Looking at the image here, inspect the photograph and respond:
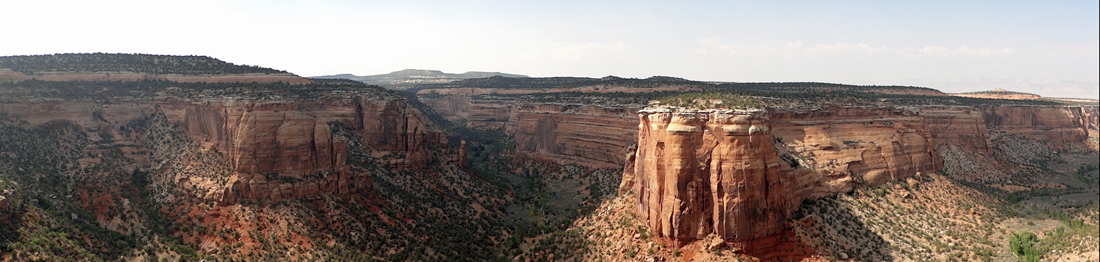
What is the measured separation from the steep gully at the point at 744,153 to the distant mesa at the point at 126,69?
113ft

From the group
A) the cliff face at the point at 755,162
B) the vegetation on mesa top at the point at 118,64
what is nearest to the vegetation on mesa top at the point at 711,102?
the cliff face at the point at 755,162

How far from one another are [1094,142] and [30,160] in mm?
124911

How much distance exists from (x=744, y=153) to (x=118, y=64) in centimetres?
6087

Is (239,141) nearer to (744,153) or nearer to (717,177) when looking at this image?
(717,177)

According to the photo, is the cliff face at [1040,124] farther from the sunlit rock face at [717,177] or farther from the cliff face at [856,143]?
the sunlit rock face at [717,177]

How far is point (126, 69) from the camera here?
6334 centimetres

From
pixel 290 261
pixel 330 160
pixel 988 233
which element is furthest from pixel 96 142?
pixel 988 233

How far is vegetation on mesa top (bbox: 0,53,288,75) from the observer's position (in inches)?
2422

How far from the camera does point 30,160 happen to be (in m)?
47.3

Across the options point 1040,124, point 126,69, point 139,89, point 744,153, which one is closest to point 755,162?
point 744,153

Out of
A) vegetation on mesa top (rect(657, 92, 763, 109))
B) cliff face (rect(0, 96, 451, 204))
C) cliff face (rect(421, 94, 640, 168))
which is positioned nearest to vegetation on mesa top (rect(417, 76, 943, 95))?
cliff face (rect(421, 94, 640, 168))

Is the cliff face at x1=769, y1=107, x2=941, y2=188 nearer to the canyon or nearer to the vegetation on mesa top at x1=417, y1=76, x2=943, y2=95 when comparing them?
the canyon

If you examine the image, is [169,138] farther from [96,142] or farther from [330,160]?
[330,160]

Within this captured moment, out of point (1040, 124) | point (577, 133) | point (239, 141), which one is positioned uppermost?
point (239, 141)
